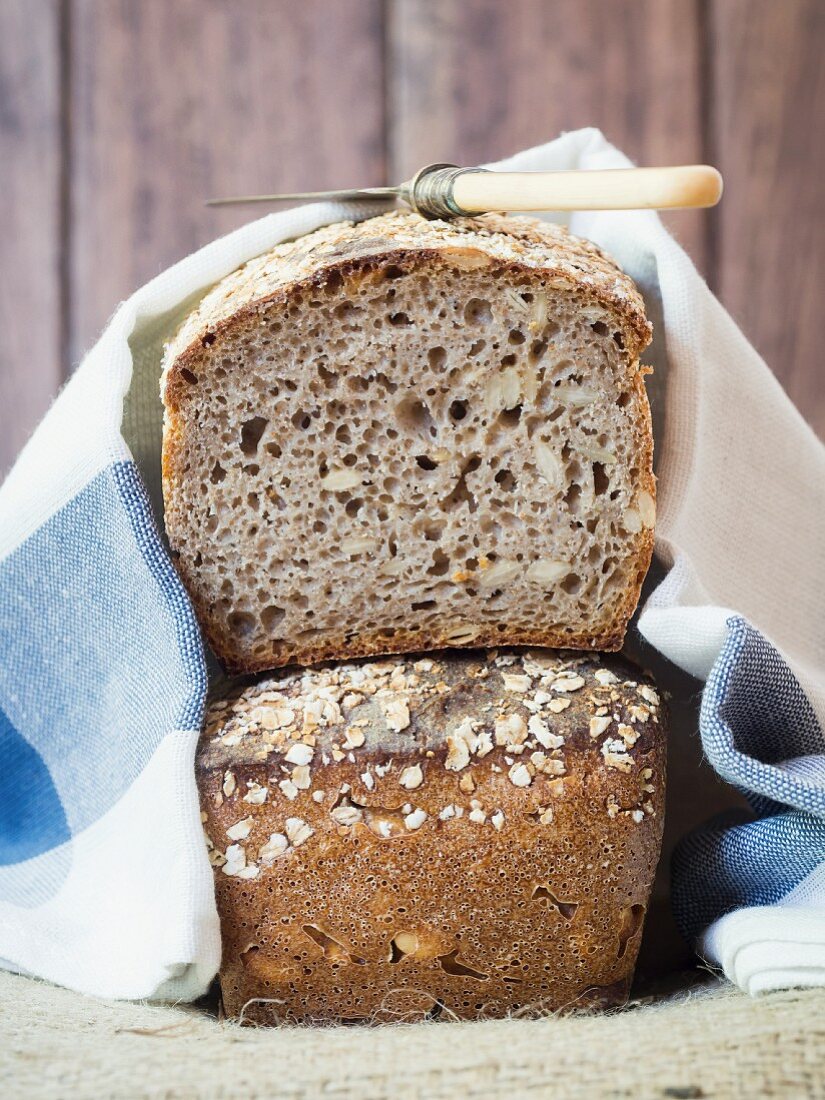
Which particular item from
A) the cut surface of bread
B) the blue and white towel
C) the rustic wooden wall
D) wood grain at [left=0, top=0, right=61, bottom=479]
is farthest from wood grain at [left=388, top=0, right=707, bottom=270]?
the cut surface of bread

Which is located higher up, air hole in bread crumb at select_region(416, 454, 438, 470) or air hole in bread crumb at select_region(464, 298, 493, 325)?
air hole in bread crumb at select_region(464, 298, 493, 325)

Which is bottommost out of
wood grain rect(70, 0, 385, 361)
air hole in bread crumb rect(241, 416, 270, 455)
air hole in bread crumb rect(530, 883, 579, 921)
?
air hole in bread crumb rect(530, 883, 579, 921)

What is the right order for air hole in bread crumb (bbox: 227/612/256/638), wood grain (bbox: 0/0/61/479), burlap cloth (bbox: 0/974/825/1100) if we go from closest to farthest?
burlap cloth (bbox: 0/974/825/1100), air hole in bread crumb (bbox: 227/612/256/638), wood grain (bbox: 0/0/61/479)

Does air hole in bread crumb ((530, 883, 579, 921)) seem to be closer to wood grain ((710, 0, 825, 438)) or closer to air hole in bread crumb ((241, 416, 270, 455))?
air hole in bread crumb ((241, 416, 270, 455))

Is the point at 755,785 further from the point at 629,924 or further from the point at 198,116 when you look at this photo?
the point at 198,116

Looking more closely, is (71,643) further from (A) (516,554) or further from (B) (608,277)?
(B) (608,277)

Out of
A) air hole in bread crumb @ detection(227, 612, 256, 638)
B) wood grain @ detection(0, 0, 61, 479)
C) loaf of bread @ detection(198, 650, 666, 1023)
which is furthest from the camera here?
wood grain @ detection(0, 0, 61, 479)

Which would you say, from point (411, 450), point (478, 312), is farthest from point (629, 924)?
point (478, 312)

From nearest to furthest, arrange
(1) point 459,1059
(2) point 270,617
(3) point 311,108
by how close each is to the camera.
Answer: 1. (1) point 459,1059
2. (2) point 270,617
3. (3) point 311,108
